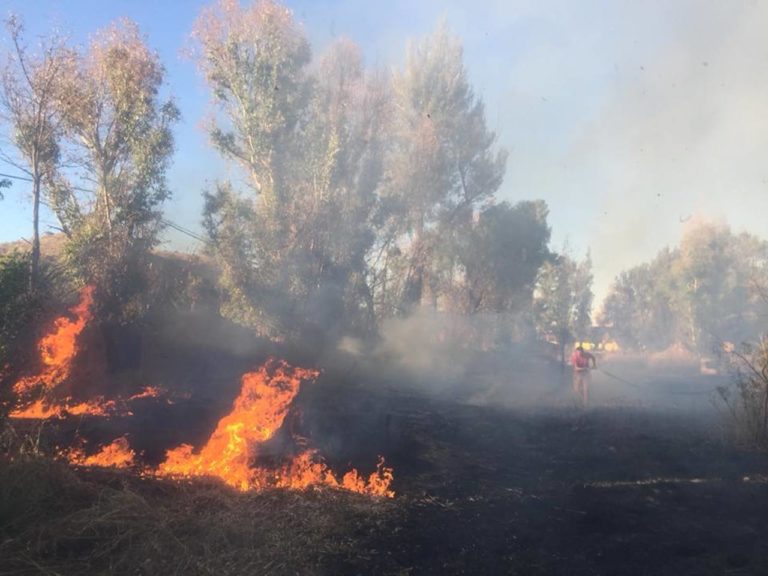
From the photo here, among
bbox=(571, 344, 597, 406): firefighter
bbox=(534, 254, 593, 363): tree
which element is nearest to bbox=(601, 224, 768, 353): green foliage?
bbox=(534, 254, 593, 363): tree

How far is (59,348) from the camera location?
11898mm

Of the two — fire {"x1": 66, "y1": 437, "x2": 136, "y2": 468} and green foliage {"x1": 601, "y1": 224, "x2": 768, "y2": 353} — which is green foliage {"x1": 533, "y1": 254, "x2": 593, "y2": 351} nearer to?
green foliage {"x1": 601, "y1": 224, "x2": 768, "y2": 353}

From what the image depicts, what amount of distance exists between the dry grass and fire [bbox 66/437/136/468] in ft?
3.43

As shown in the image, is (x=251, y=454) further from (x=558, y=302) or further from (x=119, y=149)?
(x=558, y=302)

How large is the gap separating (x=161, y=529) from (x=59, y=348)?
8.25 metres

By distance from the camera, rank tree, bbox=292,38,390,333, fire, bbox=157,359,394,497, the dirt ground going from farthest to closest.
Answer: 1. tree, bbox=292,38,390,333
2. fire, bbox=157,359,394,497
3. the dirt ground

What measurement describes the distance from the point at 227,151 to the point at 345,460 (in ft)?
54.6

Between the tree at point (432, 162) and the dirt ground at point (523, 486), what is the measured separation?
44.2 feet

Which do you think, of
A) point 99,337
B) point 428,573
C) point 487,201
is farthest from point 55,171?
point 487,201

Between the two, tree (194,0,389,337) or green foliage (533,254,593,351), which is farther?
green foliage (533,254,593,351)

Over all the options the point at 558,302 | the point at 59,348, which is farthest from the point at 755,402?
the point at 558,302

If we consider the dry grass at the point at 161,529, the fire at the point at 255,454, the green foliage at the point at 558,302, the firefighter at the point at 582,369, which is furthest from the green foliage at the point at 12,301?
the green foliage at the point at 558,302

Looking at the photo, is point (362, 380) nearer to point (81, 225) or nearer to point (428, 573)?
point (81, 225)

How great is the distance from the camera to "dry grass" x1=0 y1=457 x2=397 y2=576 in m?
4.86
